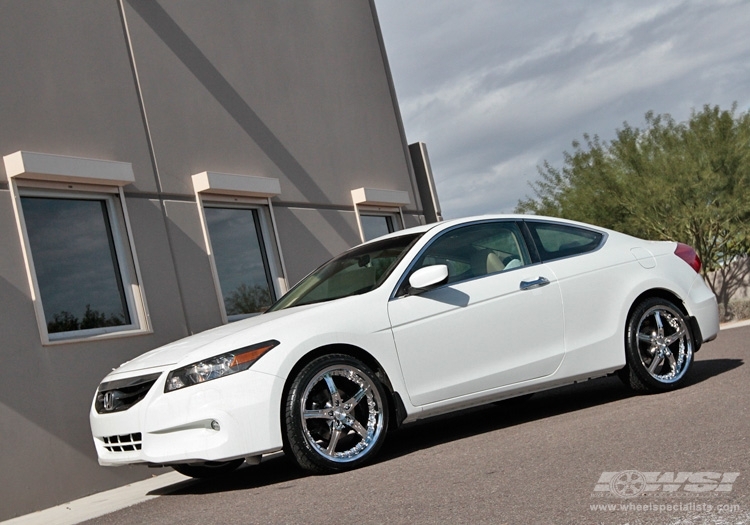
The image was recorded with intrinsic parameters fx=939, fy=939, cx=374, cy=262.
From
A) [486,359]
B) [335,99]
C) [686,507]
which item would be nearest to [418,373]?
[486,359]

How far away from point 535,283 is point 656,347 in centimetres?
122

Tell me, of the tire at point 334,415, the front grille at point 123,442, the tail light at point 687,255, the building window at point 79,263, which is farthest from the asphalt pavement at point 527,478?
the building window at point 79,263

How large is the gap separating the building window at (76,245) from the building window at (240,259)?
1.40 m

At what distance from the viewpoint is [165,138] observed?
9875 mm

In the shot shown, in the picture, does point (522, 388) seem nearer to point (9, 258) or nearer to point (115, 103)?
point (9, 258)

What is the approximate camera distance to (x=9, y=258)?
7.73 meters

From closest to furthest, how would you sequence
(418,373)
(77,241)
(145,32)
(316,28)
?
1. (418,373)
2. (77,241)
3. (145,32)
4. (316,28)

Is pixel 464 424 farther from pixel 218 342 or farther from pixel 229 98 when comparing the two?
pixel 229 98

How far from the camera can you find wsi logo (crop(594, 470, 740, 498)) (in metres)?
4.03

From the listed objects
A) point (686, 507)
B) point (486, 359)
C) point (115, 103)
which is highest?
point (115, 103)

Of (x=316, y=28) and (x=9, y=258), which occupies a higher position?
(x=316, y=28)

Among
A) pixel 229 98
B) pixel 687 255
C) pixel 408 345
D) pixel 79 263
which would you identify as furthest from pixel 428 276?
pixel 229 98

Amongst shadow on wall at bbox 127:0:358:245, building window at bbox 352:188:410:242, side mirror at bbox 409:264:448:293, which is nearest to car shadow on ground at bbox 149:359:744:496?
side mirror at bbox 409:264:448:293

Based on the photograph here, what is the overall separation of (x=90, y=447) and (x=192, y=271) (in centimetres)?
237
